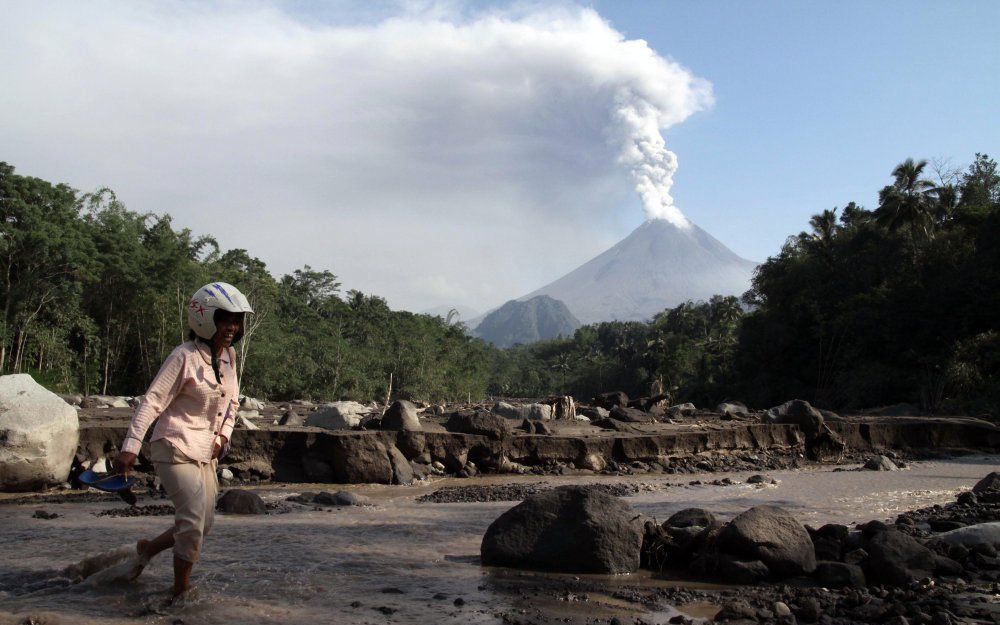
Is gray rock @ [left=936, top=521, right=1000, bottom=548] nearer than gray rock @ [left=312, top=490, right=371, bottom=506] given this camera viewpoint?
Yes

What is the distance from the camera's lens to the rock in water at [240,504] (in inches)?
341

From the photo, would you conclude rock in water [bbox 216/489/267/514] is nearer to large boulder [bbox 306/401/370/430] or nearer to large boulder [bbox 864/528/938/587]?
large boulder [bbox 306/401/370/430]

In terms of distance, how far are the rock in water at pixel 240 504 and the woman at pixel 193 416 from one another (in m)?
3.98

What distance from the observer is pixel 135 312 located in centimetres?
2914

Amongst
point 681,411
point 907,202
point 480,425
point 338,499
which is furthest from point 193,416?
point 907,202

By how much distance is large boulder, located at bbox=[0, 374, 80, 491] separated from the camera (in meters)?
9.83

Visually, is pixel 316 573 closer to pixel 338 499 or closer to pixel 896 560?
pixel 338 499

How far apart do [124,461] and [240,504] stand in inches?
189

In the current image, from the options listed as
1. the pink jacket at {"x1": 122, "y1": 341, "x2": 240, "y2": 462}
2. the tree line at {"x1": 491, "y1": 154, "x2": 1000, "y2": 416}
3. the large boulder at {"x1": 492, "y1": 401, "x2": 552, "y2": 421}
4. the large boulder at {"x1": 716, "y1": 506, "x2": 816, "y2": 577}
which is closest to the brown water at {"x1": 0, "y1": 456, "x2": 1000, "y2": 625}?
the large boulder at {"x1": 716, "y1": 506, "x2": 816, "y2": 577}

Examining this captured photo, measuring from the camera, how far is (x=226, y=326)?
A: 4699 millimetres

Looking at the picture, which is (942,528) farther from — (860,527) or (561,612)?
(561,612)

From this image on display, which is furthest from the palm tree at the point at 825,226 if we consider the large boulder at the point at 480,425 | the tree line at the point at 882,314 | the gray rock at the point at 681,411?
the large boulder at the point at 480,425

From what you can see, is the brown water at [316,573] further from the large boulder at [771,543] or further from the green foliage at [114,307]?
the green foliage at [114,307]

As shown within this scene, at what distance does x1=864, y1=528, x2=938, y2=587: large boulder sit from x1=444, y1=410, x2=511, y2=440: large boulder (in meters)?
9.26
